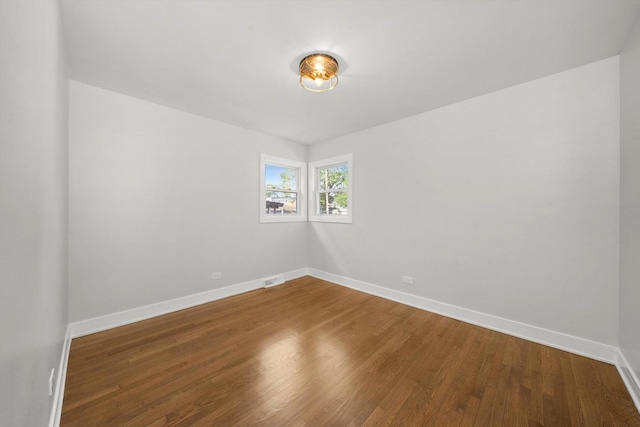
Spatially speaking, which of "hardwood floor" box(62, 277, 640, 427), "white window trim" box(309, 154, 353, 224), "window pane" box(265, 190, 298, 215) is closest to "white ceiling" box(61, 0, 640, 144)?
"white window trim" box(309, 154, 353, 224)

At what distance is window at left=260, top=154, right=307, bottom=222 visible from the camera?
400cm

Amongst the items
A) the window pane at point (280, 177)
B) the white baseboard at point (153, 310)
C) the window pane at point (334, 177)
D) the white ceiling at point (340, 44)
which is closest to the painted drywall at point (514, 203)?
the white ceiling at point (340, 44)

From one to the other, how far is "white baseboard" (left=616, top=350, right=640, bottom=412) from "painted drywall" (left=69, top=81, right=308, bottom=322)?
3.90 metres

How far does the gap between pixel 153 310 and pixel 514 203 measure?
423 cm

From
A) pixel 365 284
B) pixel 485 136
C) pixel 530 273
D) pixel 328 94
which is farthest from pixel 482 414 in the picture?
pixel 328 94

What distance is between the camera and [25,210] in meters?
0.87

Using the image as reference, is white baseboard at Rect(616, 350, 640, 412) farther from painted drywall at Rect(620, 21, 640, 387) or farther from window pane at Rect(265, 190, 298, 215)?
window pane at Rect(265, 190, 298, 215)

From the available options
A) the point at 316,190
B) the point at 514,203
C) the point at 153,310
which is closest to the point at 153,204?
the point at 153,310

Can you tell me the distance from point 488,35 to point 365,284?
10.4 ft

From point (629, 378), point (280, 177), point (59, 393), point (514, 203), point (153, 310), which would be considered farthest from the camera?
point (280, 177)

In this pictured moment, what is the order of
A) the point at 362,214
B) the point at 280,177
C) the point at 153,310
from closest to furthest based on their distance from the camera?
the point at 153,310 → the point at 362,214 → the point at 280,177

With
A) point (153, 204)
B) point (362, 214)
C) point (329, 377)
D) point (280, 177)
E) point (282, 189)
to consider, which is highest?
point (280, 177)

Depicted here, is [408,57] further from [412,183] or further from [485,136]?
[412,183]

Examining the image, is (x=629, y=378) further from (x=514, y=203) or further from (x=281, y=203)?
(x=281, y=203)
